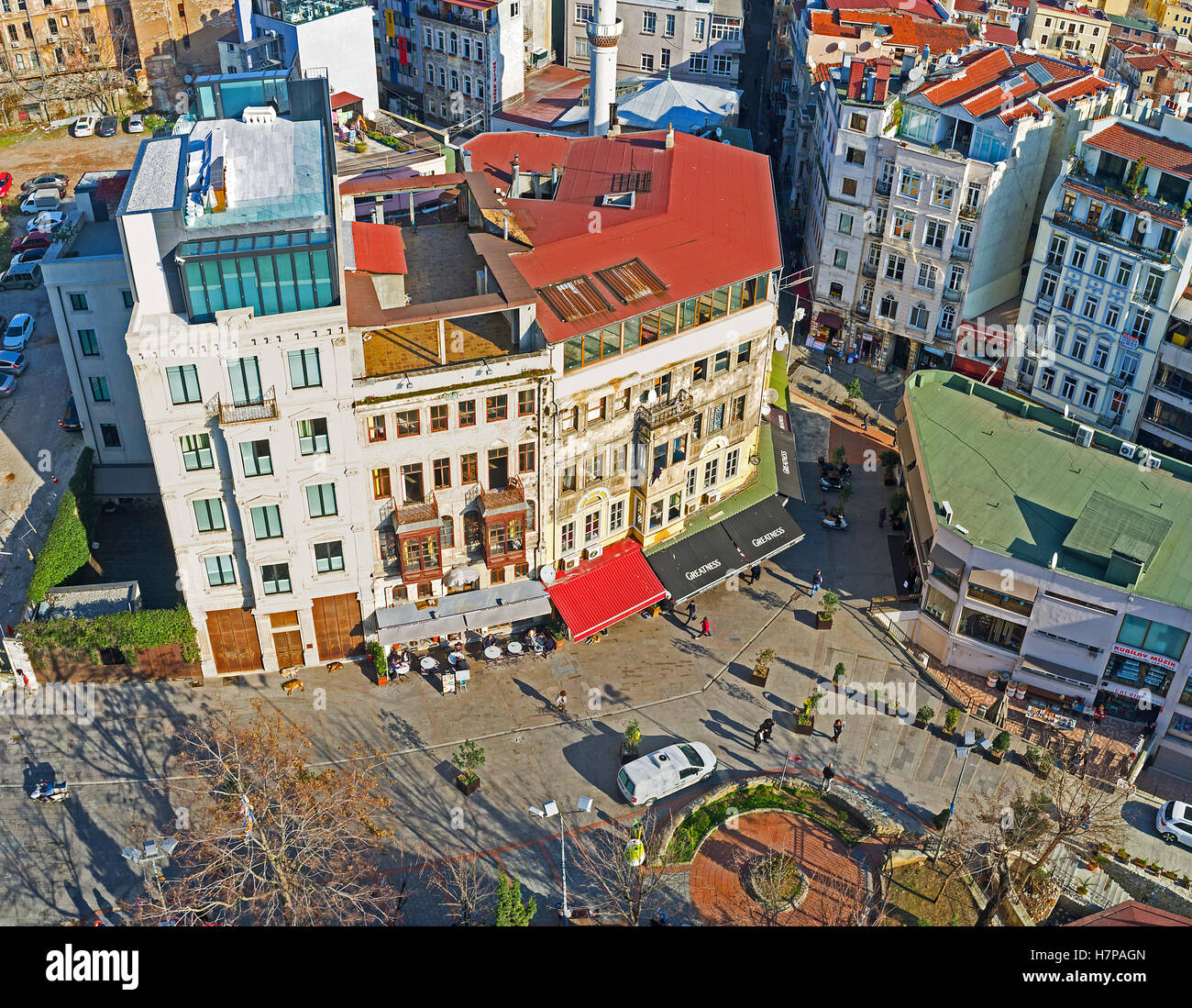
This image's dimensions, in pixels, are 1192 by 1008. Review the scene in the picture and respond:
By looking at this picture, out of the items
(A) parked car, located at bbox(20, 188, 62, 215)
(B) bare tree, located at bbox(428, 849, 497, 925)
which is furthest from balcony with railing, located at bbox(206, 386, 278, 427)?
(A) parked car, located at bbox(20, 188, 62, 215)

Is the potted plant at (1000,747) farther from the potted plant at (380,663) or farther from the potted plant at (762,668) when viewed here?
the potted plant at (380,663)

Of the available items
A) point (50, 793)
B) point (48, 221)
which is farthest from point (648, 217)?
point (48, 221)

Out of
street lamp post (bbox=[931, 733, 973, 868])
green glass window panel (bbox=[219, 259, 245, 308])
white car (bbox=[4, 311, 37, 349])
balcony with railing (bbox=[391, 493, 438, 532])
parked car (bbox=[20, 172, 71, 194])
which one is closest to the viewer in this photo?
green glass window panel (bbox=[219, 259, 245, 308])

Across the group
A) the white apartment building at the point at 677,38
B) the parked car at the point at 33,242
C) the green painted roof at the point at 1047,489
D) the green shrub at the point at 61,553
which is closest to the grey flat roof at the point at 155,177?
the green shrub at the point at 61,553

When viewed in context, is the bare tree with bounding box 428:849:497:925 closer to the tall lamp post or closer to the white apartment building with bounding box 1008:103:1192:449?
the tall lamp post

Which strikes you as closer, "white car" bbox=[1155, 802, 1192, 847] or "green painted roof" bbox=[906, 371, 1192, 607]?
"white car" bbox=[1155, 802, 1192, 847]
